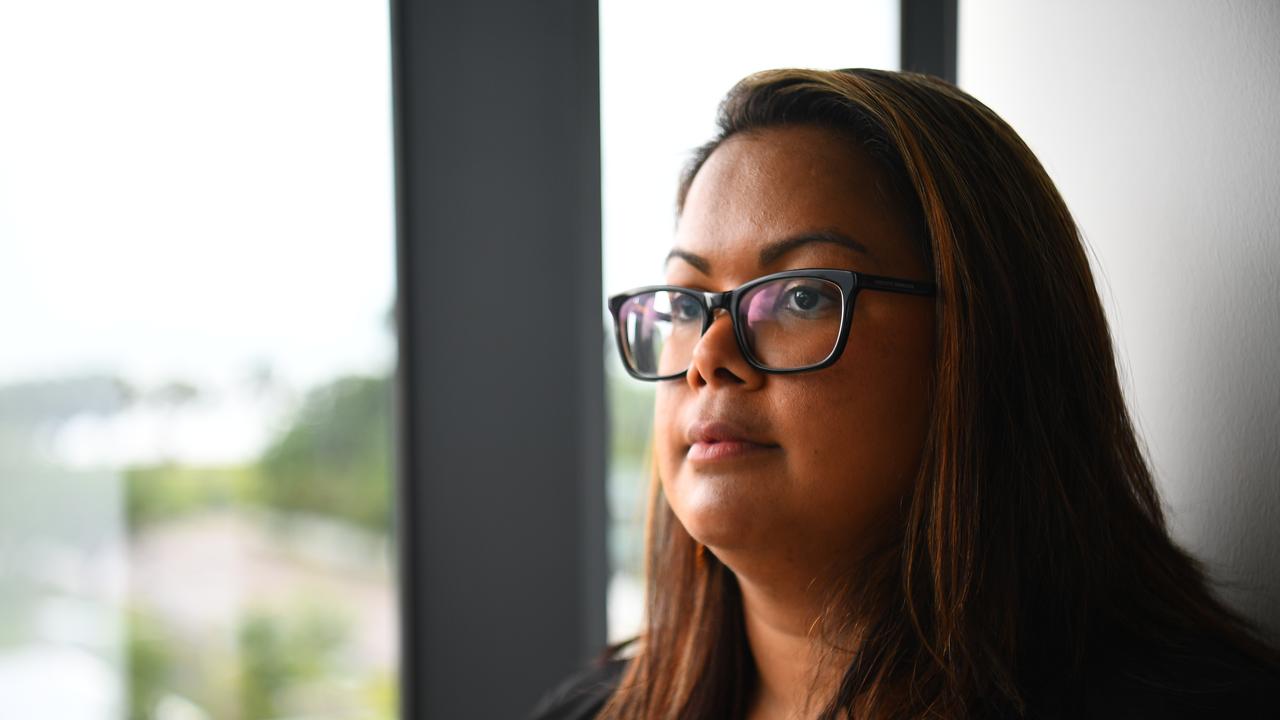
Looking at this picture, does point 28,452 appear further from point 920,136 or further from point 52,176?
point 920,136

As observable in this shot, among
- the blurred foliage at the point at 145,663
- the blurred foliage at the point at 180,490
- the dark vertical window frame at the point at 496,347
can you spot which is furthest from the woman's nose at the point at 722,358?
the blurred foliage at the point at 145,663

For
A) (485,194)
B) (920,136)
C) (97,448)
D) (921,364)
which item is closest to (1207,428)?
(921,364)

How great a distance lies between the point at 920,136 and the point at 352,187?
2.74 feet

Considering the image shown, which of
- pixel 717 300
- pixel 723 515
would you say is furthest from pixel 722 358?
pixel 723 515

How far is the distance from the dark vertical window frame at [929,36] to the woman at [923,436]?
538 mm

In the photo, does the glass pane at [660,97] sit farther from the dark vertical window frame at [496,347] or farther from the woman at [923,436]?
the woman at [923,436]

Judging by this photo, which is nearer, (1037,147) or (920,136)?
(920,136)

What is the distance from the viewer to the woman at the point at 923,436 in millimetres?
917

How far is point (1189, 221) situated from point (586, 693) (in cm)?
98

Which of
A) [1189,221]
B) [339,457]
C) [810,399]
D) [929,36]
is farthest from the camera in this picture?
[929,36]

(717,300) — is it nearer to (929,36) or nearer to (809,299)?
(809,299)

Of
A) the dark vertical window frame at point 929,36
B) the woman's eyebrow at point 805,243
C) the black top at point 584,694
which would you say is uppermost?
the dark vertical window frame at point 929,36

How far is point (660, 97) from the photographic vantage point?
1.56m

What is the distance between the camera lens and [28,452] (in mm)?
1191
